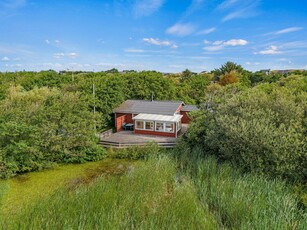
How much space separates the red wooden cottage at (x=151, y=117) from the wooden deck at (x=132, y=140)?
71 centimetres

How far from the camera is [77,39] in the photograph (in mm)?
21031

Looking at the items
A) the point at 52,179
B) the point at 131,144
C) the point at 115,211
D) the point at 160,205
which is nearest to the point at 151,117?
the point at 131,144

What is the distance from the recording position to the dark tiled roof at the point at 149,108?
67.9 feet

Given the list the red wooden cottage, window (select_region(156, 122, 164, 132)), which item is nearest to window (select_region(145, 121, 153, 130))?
the red wooden cottage

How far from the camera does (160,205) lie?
21.4 feet

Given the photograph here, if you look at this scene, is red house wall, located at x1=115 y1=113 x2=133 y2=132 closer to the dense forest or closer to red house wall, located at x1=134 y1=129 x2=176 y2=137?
red house wall, located at x1=134 y1=129 x2=176 y2=137

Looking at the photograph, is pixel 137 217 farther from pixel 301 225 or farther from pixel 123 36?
pixel 123 36

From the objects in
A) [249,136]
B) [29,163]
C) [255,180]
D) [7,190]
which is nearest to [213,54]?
[249,136]

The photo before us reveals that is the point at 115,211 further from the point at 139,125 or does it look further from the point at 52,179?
the point at 139,125

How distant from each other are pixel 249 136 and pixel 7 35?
21.0 m

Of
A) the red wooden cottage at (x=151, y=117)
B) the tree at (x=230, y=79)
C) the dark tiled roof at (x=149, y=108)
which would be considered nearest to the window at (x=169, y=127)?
the red wooden cottage at (x=151, y=117)

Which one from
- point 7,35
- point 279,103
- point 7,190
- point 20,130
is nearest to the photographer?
point 7,190

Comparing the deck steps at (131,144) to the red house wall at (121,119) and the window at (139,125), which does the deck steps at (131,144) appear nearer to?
the window at (139,125)

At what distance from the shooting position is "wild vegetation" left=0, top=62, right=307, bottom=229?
5910 millimetres
